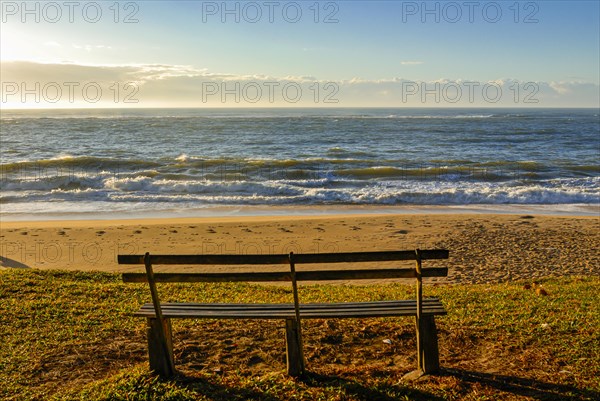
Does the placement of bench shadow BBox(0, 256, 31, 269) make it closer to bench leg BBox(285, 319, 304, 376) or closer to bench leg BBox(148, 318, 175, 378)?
bench leg BBox(148, 318, 175, 378)

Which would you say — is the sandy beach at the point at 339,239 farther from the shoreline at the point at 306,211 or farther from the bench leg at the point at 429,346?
the bench leg at the point at 429,346

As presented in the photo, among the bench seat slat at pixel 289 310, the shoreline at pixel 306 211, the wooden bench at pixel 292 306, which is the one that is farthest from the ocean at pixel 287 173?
the wooden bench at pixel 292 306

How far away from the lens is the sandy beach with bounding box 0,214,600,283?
11539mm

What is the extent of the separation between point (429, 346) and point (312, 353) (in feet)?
4.23

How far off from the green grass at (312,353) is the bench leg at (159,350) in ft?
0.44

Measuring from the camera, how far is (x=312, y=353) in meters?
5.55

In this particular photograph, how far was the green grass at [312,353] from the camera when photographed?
4.60m

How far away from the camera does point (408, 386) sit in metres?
4.62

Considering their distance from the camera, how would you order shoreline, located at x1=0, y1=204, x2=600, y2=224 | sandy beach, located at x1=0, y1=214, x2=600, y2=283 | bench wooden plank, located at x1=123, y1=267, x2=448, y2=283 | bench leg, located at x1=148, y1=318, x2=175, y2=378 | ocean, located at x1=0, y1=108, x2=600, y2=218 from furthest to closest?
ocean, located at x1=0, y1=108, x2=600, y2=218 < shoreline, located at x1=0, y1=204, x2=600, y2=224 < sandy beach, located at x1=0, y1=214, x2=600, y2=283 < bench leg, located at x1=148, y1=318, x2=175, y2=378 < bench wooden plank, located at x1=123, y1=267, x2=448, y2=283

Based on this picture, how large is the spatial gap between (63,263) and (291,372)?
8.85 metres

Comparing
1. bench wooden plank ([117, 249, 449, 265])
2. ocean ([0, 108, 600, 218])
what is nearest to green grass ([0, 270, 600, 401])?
bench wooden plank ([117, 249, 449, 265])

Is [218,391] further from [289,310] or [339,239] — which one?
[339,239]

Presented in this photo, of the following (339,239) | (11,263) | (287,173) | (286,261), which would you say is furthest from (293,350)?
(287,173)

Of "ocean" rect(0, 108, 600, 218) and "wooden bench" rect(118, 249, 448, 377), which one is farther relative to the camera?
"ocean" rect(0, 108, 600, 218)
